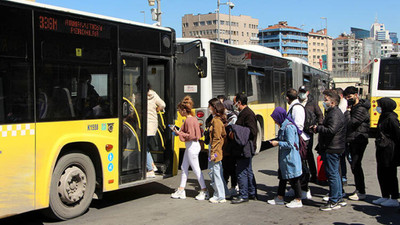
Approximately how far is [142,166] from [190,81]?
12.7 feet

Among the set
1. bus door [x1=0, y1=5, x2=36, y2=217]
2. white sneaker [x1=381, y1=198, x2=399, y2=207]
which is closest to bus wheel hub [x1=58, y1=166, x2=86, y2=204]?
bus door [x1=0, y1=5, x2=36, y2=217]

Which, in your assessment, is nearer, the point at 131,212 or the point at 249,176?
the point at 131,212

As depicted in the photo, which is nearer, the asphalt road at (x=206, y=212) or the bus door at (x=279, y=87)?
the asphalt road at (x=206, y=212)

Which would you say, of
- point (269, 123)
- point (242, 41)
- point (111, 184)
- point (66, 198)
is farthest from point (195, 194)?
point (242, 41)

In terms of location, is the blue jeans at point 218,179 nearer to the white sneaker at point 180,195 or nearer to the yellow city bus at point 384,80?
the white sneaker at point 180,195

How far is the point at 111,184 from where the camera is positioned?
23.3ft

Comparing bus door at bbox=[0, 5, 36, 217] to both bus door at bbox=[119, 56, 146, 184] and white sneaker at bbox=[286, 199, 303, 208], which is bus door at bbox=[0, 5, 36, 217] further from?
white sneaker at bbox=[286, 199, 303, 208]

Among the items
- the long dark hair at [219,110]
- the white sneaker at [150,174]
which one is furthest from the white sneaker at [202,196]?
the long dark hair at [219,110]

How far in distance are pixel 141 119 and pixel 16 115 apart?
2.58 meters

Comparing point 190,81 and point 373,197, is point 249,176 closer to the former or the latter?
point 373,197

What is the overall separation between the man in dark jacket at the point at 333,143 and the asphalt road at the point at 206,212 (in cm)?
26

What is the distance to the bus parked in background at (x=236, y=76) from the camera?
11.1 metres

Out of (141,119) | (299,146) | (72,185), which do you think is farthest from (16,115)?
(299,146)

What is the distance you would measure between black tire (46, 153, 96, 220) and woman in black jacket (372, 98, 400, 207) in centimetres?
455
